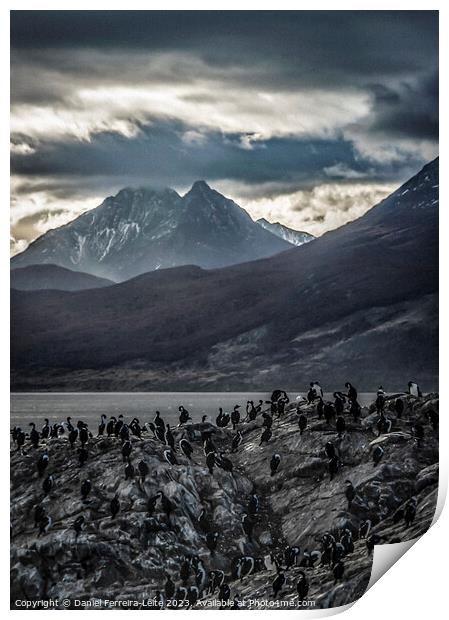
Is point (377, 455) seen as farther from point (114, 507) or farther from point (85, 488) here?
point (85, 488)

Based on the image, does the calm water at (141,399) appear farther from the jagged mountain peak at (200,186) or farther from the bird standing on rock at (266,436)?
the jagged mountain peak at (200,186)

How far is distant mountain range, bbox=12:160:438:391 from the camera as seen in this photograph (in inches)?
952

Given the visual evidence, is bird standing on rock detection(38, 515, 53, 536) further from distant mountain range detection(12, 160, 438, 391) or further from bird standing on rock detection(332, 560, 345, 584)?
bird standing on rock detection(332, 560, 345, 584)

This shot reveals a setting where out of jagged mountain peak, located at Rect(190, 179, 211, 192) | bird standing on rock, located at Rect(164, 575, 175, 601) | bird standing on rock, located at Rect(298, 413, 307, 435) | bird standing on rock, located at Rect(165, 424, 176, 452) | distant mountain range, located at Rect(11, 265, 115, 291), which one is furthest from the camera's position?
distant mountain range, located at Rect(11, 265, 115, 291)

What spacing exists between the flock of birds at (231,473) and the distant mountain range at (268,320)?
2022mm

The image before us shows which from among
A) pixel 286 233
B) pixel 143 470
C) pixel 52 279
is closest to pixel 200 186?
pixel 286 233

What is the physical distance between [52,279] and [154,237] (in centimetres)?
259

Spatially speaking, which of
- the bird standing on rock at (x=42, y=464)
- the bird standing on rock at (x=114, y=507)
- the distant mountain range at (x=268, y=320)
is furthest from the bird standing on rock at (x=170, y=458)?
the distant mountain range at (x=268, y=320)

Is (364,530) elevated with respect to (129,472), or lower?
lower

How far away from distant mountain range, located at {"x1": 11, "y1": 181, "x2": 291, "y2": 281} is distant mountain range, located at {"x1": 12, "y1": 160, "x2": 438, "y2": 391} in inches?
12.9

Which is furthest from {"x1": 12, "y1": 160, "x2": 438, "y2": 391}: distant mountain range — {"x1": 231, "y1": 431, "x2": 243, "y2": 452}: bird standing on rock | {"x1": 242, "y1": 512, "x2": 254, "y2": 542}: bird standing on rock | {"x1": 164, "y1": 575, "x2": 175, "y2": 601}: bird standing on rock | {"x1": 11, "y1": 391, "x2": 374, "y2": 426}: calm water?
{"x1": 164, "y1": 575, "x2": 175, "y2": 601}: bird standing on rock

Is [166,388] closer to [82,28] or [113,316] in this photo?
[113,316]

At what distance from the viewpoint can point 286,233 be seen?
24.3 metres

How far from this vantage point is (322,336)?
3019 centimetres
